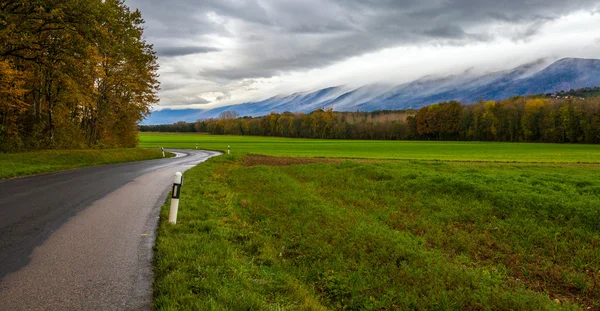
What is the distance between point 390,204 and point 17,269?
943cm

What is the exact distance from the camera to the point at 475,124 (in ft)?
333

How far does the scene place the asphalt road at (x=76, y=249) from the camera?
390 centimetres

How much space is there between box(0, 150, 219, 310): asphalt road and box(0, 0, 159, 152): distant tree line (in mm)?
10234

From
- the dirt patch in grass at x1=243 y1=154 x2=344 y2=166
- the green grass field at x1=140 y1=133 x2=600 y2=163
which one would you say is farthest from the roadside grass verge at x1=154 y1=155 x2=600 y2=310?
the green grass field at x1=140 y1=133 x2=600 y2=163

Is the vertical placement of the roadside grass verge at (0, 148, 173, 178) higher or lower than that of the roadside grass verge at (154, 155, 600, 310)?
higher

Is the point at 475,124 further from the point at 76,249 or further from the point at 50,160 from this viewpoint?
the point at 76,249

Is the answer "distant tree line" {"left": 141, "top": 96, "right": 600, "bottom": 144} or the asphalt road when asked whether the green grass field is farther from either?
the asphalt road

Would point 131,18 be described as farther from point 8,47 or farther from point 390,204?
point 390,204

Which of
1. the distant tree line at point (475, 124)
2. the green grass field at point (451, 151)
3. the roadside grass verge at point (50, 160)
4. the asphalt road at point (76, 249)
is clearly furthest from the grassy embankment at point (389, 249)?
the distant tree line at point (475, 124)

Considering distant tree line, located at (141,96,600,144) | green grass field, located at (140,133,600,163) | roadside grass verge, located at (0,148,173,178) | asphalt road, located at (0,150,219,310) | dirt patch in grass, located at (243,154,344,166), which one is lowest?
green grass field, located at (140,133,600,163)

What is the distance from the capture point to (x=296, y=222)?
8.71 m

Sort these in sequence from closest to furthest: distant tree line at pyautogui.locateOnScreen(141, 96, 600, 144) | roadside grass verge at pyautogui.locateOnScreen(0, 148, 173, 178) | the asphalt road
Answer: the asphalt road, roadside grass verge at pyautogui.locateOnScreen(0, 148, 173, 178), distant tree line at pyautogui.locateOnScreen(141, 96, 600, 144)

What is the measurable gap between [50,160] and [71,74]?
18.3ft

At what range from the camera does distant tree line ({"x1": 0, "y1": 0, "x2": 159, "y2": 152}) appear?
54.5 ft
